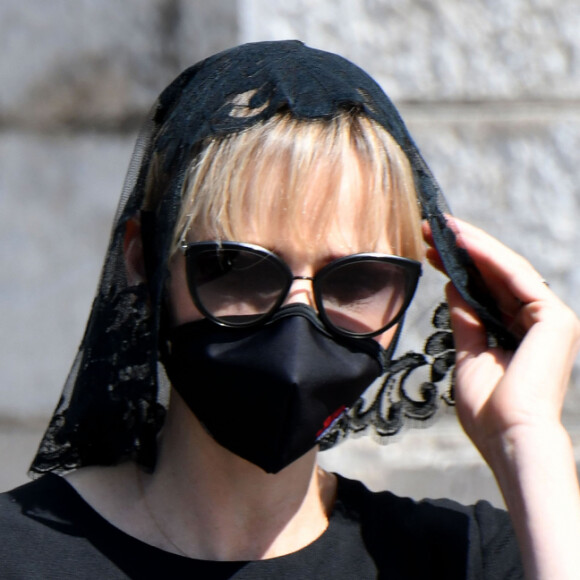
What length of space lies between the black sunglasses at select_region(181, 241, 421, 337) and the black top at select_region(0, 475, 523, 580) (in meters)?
0.36

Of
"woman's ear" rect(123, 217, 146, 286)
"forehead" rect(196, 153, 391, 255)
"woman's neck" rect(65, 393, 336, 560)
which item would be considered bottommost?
"woman's neck" rect(65, 393, 336, 560)

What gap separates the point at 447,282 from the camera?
163 cm

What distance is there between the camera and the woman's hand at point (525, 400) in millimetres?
1344

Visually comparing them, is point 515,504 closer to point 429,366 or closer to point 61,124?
point 429,366

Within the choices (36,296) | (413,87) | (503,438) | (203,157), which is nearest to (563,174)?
(413,87)

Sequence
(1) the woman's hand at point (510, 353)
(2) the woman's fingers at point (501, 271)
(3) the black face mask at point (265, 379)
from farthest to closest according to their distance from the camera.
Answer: (2) the woman's fingers at point (501, 271)
(1) the woman's hand at point (510, 353)
(3) the black face mask at point (265, 379)

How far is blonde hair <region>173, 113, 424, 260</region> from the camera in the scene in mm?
1337

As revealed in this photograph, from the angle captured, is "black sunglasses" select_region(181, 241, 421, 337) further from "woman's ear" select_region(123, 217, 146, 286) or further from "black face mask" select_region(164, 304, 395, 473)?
"woman's ear" select_region(123, 217, 146, 286)

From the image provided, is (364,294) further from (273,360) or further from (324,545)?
(324,545)

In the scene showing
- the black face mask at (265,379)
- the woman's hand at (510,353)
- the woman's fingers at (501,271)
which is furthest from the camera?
the woman's fingers at (501,271)

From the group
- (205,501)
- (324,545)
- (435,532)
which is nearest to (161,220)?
(205,501)

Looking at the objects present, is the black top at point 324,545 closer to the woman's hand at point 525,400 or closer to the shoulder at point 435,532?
the shoulder at point 435,532

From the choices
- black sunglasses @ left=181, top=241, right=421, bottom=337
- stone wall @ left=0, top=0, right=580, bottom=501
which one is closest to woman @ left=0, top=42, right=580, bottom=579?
black sunglasses @ left=181, top=241, right=421, bottom=337

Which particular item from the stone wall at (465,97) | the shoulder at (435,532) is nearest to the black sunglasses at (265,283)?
the shoulder at (435,532)
